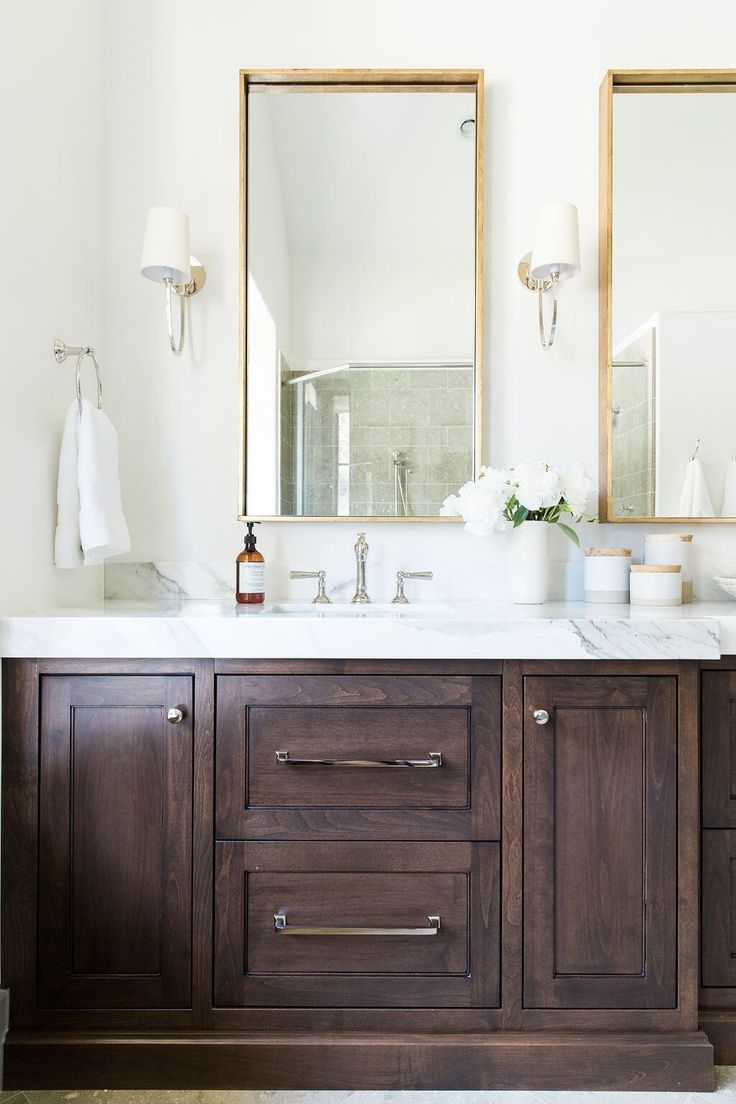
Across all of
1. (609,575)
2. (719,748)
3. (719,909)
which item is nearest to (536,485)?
(609,575)

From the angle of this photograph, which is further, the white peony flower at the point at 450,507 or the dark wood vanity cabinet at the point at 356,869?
the white peony flower at the point at 450,507

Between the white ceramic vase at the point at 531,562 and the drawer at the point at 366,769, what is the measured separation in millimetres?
403

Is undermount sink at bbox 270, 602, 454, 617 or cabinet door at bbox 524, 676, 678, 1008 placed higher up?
undermount sink at bbox 270, 602, 454, 617

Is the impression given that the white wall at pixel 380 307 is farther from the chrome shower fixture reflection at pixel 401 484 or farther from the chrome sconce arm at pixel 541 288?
the chrome shower fixture reflection at pixel 401 484

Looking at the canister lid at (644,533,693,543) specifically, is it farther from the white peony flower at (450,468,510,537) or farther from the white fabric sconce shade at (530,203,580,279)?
the white fabric sconce shade at (530,203,580,279)

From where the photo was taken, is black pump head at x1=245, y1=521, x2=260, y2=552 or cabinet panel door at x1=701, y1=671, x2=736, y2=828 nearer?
cabinet panel door at x1=701, y1=671, x2=736, y2=828

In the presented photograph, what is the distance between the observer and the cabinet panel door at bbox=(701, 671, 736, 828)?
1.42m

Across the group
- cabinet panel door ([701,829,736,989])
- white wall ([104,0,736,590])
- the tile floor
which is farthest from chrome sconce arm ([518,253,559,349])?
the tile floor

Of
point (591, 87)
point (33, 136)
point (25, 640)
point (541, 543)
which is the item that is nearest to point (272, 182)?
point (33, 136)

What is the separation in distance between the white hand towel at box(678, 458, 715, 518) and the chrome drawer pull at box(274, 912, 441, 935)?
117 cm

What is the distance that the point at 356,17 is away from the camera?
6.02ft

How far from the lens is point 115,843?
1.36m

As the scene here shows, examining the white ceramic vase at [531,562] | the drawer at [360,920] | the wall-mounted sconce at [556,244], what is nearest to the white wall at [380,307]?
the wall-mounted sconce at [556,244]

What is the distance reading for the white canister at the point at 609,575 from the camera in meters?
1.72
